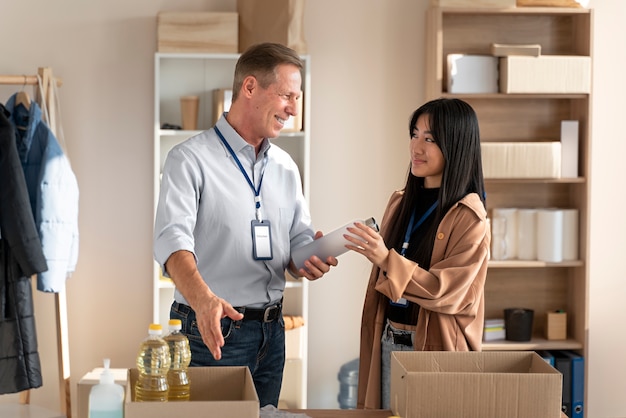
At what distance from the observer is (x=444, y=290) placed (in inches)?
98.4

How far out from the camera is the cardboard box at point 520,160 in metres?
4.16

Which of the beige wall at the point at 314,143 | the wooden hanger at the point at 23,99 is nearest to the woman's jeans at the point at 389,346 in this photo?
the beige wall at the point at 314,143

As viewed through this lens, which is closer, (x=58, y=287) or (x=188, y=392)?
(x=188, y=392)

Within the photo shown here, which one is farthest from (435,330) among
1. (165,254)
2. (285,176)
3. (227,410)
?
(227,410)

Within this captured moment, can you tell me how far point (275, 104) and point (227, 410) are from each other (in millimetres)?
1078

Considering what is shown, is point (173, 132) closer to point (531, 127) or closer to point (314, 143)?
point (314, 143)

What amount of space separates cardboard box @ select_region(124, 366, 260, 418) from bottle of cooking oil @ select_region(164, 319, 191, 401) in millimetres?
49

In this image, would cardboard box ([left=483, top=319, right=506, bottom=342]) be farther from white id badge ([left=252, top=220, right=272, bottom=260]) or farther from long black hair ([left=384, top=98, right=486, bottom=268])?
white id badge ([left=252, top=220, right=272, bottom=260])

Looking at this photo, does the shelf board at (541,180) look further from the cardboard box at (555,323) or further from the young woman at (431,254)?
the young woman at (431,254)

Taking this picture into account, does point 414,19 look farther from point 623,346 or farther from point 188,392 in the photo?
point 188,392

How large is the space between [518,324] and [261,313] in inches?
81.3

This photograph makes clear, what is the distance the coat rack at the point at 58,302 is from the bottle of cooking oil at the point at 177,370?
235 centimetres

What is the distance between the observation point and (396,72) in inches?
177

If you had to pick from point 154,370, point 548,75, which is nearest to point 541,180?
point 548,75
